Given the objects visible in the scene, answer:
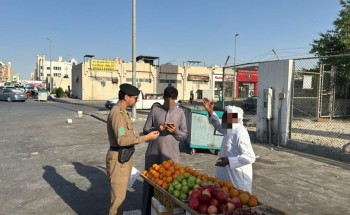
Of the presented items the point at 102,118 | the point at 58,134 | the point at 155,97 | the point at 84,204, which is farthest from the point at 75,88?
the point at 84,204

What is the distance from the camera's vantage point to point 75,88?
1976 inches

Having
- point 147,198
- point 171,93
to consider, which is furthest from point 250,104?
point 147,198

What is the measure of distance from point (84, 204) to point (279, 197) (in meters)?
3.36

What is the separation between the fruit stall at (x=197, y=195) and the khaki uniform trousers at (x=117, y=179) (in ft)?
0.96

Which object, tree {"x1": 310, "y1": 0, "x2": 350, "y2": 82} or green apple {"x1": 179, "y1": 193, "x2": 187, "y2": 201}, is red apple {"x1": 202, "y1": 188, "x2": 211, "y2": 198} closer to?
green apple {"x1": 179, "y1": 193, "x2": 187, "y2": 201}

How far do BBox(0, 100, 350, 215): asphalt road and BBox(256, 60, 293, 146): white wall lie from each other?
2.26 feet

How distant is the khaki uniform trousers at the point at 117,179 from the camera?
408 centimetres

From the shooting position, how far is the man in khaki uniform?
13.0 feet

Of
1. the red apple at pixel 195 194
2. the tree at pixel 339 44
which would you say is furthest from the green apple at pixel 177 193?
the tree at pixel 339 44

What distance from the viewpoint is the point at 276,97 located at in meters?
10.8

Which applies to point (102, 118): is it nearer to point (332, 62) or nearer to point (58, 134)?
point (58, 134)

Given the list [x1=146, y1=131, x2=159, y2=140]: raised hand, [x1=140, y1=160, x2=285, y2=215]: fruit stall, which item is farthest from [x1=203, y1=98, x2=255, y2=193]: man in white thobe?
[x1=146, y1=131, x2=159, y2=140]: raised hand

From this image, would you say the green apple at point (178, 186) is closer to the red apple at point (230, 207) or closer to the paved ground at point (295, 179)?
the red apple at point (230, 207)

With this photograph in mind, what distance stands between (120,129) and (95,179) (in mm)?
3299
